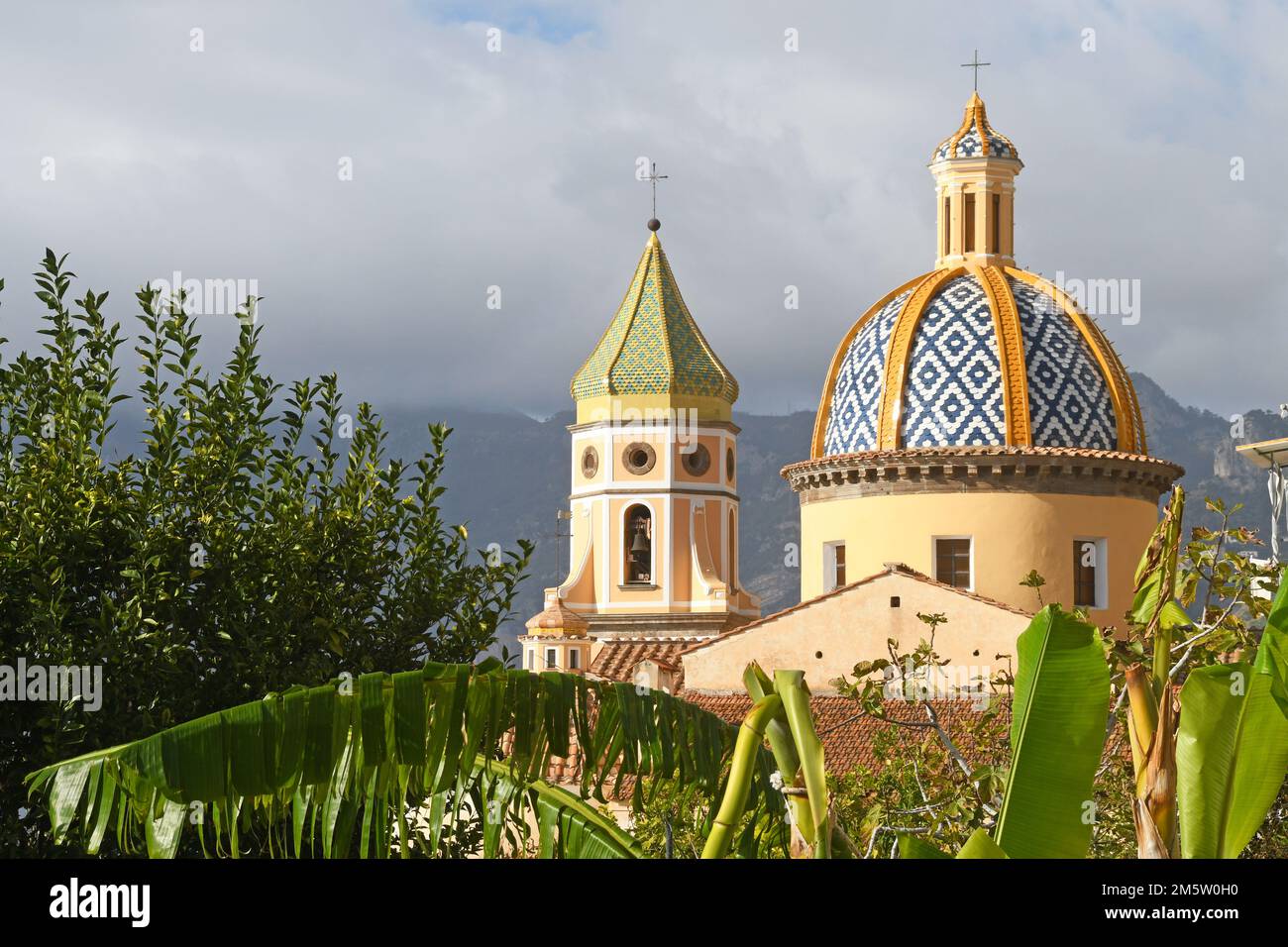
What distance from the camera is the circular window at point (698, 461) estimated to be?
184ft

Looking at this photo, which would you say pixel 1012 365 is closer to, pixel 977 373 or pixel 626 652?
pixel 977 373

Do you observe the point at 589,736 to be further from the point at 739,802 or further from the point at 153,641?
the point at 153,641

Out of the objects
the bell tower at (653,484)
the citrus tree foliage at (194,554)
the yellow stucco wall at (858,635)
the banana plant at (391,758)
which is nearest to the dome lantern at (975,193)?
the yellow stucco wall at (858,635)

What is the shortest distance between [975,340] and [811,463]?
310 centimetres

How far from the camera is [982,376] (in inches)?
1014

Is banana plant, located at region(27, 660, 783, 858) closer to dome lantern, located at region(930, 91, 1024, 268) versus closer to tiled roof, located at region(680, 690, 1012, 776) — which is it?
tiled roof, located at region(680, 690, 1012, 776)

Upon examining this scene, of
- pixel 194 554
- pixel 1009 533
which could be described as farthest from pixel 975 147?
pixel 194 554

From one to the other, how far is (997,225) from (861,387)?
13.0 ft

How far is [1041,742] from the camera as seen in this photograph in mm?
4953

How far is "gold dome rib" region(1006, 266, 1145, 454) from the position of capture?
86.2ft

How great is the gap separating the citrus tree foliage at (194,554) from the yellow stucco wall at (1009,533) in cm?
1608

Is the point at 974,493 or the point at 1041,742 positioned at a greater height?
the point at 974,493

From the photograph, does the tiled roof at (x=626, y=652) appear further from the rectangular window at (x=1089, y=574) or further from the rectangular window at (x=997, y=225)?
the rectangular window at (x=997, y=225)

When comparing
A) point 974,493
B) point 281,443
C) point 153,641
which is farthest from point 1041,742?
point 974,493
